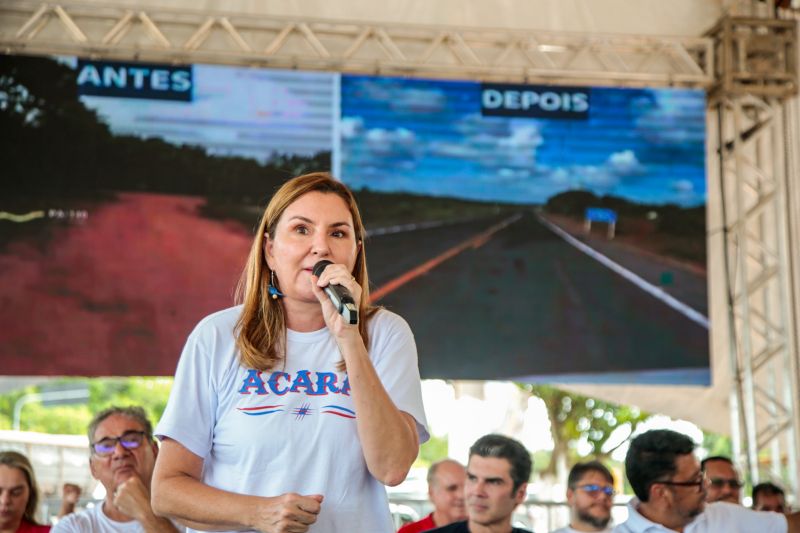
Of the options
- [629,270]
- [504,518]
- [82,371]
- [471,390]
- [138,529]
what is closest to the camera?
[138,529]

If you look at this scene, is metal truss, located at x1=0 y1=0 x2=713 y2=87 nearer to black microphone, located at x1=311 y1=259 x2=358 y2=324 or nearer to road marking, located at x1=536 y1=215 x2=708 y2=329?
road marking, located at x1=536 y1=215 x2=708 y2=329

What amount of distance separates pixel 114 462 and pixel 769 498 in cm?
425

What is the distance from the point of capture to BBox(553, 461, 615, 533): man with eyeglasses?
532 cm

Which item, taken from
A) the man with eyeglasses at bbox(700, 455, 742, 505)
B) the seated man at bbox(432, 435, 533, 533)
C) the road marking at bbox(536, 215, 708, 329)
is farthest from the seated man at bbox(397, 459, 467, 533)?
the road marking at bbox(536, 215, 708, 329)

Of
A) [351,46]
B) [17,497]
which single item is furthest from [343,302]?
[351,46]

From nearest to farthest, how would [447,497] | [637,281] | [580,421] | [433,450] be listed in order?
[447,497] → [637,281] → [580,421] → [433,450]

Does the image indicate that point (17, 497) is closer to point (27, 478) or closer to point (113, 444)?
point (27, 478)

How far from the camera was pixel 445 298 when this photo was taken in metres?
7.47

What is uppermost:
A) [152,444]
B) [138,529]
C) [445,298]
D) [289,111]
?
[289,111]

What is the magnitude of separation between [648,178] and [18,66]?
435 cm

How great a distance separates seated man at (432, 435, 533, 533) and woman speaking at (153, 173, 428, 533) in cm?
223

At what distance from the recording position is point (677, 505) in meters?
3.65

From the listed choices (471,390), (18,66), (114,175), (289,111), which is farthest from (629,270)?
(471,390)

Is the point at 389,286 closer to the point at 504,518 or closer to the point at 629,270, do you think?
the point at 629,270
